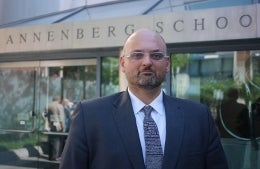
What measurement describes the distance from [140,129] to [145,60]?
387 mm

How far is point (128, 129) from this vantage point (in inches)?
92.7

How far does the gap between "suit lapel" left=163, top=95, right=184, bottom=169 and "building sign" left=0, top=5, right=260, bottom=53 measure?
14.9ft

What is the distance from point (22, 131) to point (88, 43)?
2874 mm

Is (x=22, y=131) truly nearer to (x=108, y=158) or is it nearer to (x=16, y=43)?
(x=16, y=43)

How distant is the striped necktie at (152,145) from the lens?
229 centimetres

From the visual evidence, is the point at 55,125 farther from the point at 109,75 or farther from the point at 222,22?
the point at 222,22

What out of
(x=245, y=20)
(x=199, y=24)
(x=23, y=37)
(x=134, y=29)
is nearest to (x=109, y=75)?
(x=134, y=29)

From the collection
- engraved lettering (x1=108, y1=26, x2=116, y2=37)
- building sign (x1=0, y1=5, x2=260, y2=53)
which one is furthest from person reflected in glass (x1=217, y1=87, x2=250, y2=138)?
engraved lettering (x1=108, y1=26, x2=116, y2=37)

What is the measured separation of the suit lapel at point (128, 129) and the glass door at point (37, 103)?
6.00 m

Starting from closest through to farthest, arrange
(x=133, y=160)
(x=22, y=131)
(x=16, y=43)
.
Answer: (x=133, y=160), (x=16, y=43), (x=22, y=131)

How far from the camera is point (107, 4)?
29.3 ft

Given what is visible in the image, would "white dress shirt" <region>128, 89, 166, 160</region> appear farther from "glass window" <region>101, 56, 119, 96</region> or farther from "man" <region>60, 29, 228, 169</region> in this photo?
"glass window" <region>101, 56, 119, 96</region>

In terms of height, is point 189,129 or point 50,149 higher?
point 189,129

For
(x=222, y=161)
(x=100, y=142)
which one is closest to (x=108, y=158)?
(x=100, y=142)
